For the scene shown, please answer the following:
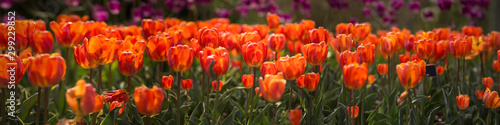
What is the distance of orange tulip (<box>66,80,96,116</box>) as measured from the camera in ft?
3.26

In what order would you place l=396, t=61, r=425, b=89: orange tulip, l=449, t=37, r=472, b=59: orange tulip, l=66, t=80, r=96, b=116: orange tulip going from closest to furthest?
l=66, t=80, r=96, b=116: orange tulip < l=396, t=61, r=425, b=89: orange tulip < l=449, t=37, r=472, b=59: orange tulip

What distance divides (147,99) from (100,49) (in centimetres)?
34

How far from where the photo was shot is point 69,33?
5.56 ft

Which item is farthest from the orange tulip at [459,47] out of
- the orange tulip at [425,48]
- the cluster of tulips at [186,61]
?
the orange tulip at [425,48]

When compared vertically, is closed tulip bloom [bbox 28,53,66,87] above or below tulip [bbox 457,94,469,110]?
above

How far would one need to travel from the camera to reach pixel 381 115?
1717 millimetres

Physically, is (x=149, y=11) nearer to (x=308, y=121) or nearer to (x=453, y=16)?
(x=308, y=121)

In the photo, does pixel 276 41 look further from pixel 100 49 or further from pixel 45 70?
pixel 45 70

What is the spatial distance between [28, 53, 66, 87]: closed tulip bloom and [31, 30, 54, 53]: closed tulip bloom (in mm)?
713

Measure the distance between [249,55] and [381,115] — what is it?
0.72 m

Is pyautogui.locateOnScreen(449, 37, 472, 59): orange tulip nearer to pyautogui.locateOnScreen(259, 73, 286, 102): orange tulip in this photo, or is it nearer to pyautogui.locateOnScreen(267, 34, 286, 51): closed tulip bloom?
pyautogui.locateOnScreen(267, 34, 286, 51): closed tulip bloom

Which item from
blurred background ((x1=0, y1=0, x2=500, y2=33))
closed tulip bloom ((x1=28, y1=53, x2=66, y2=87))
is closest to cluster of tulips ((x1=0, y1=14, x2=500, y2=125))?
closed tulip bloom ((x1=28, y1=53, x2=66, y2=87))

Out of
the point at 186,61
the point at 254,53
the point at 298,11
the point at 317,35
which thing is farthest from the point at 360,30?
the point at 298,11

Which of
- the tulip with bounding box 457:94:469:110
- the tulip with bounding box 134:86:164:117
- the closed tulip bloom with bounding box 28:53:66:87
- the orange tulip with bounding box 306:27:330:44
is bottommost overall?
the tulip with bounding box 457:94:469:110
